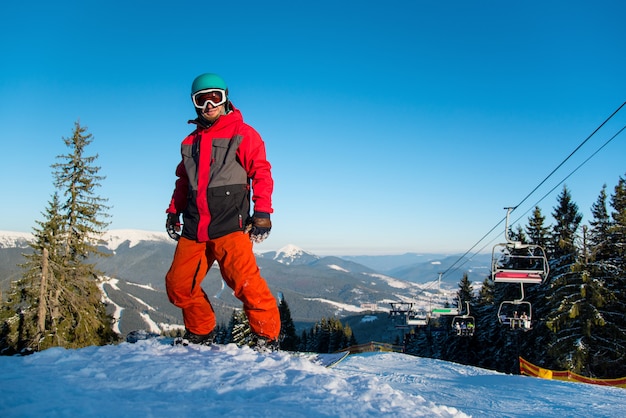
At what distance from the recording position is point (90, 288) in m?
19.6

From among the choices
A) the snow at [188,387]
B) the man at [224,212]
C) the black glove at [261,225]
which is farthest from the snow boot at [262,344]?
the black glove at [261,225]

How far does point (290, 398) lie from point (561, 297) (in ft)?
71.1

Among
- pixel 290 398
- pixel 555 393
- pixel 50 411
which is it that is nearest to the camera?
pixel 50 411

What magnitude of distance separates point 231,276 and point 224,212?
0.70 metres

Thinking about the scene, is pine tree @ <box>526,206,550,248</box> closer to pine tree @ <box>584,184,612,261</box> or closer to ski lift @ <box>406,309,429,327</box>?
pine tree @ <box>584,184,612,261</box>

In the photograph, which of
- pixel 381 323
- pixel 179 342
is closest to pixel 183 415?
pixel 179 342

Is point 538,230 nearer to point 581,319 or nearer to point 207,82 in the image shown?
point 581,319

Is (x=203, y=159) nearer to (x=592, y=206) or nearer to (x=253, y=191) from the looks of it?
(x=253, y=191)

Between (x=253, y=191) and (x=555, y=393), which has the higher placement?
(x=253, y=191)

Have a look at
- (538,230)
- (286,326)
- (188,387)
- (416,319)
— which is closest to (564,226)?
(538,230)

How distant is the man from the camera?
456cm

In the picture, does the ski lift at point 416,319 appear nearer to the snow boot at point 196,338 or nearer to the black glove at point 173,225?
the snow boot at point 196,338

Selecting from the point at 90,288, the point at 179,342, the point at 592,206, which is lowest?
the point at 90,288

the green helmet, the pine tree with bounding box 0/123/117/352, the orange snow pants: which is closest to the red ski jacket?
the orange snow pants
